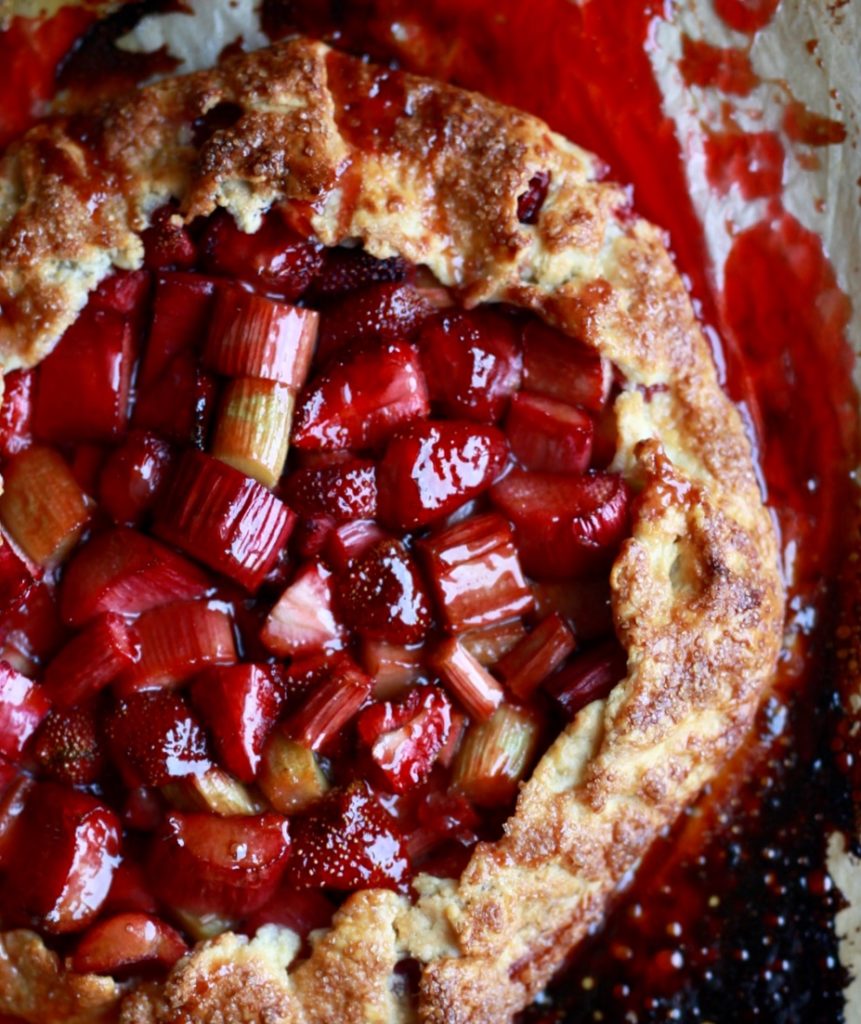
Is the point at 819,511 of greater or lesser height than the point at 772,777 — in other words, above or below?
above

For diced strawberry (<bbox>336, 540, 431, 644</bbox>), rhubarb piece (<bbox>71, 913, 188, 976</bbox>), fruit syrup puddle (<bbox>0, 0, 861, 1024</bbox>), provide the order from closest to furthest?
rhubarb piece (<bbox>71, 913, 188, 976</bbox>) < diced strawberry (<bbox>336, 540, 431, 644</bbox>) < fruit syrup puddle (<bbox>0, 0, 861, 1024</bbox>)

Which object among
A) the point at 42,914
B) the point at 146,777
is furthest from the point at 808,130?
the point at 42,914

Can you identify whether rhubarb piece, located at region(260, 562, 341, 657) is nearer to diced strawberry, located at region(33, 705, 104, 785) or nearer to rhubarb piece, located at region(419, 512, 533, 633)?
rhubarb piece, located at region(419, 512, 533, 633)

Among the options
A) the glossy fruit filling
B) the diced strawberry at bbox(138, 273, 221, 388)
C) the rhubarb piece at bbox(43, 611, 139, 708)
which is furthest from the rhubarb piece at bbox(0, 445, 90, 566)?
the diced strawberry at bbox(138, 273, 221, 388)

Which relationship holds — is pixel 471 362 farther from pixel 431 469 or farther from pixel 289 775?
pixel 289 775

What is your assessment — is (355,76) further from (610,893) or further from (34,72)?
(610,893)

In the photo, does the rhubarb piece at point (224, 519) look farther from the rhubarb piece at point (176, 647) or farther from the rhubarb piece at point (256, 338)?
the rhubarb piece at point (256, 338)
